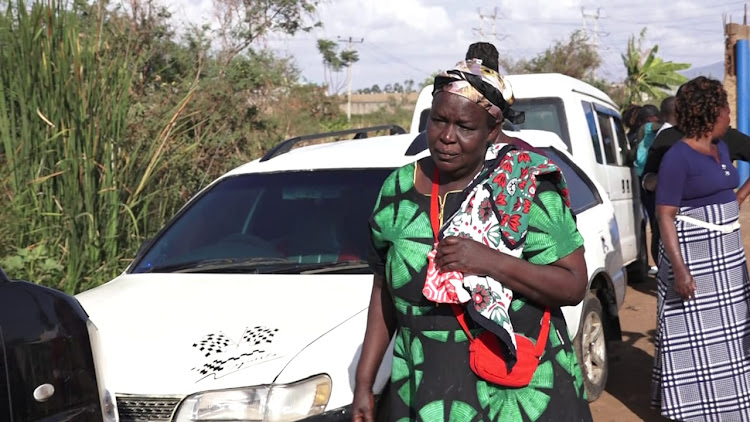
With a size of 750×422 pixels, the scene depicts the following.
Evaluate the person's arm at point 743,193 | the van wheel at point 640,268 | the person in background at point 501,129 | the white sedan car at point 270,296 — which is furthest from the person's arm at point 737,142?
the van wheel at point 640,268

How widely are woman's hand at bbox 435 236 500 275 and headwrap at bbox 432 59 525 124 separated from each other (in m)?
0.41

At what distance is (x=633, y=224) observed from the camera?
29.2 feet

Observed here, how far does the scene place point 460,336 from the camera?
2525 mm

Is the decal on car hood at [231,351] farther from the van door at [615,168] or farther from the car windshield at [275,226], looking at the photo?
the van door at [615,168]

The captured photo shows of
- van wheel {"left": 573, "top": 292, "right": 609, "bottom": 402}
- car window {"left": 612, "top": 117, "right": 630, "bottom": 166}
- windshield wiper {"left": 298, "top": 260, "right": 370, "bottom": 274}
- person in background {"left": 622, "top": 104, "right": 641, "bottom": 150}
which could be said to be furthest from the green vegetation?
person in background {"left": 622, "top": 104, "right": 641, "bottom": 150}

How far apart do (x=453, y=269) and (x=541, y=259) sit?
0.87ft

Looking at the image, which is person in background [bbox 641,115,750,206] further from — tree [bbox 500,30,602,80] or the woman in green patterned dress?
tree [bbox 500,30,602,80]

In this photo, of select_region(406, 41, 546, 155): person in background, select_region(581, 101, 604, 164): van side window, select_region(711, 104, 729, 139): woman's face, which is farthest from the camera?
select_region(581, 101, 604, 164): van side window

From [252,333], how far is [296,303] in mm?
316

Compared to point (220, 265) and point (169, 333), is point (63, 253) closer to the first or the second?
point (220, 265)

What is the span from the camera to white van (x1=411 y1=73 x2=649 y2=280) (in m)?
7.74

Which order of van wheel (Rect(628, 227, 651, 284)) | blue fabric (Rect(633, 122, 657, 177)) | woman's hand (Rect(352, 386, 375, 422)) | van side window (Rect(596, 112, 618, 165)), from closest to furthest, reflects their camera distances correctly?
woman's hand (Rect(352, 386, 375, 422)) → blue fabric (Rect(633, 122, 657, 177)) → van side window (Rect(596, 112, 618, 165)) → van wheel (Rect(628, 227, 651, 284))

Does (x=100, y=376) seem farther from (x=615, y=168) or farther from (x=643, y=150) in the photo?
(x=615, y=168)

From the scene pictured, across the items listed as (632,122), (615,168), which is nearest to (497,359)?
(615,168)
